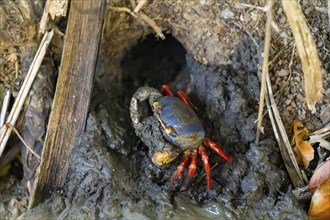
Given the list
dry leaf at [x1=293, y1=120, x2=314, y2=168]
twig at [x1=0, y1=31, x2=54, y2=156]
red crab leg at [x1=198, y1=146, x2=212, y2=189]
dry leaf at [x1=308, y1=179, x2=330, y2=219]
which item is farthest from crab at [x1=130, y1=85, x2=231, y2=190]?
twig at [x1=0, y1=31, x2=54, y2=156]

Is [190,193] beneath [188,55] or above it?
beneath

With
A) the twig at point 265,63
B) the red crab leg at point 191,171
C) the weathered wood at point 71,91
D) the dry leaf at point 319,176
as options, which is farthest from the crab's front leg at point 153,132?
the dry leaf at point 319,176

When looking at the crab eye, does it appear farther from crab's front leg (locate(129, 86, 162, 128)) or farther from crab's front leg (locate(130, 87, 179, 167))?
crab's front leg (locate(129, 86, 162, 128))

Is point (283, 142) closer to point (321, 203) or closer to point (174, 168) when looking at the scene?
point (321, 203)

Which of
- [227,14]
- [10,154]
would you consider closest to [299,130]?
[227,14]

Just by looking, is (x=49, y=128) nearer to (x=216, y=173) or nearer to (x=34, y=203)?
(x=34, y=203)

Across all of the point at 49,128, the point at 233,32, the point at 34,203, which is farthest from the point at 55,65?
the point at 233,32
